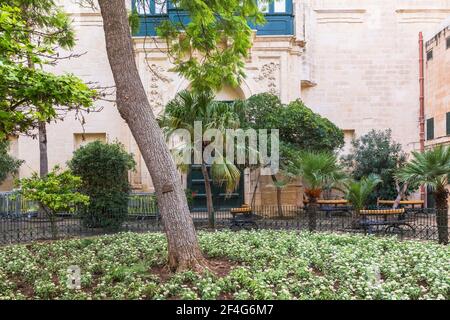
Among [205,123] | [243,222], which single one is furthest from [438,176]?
[205,123]

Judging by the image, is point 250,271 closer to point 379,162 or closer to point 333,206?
point 333,206

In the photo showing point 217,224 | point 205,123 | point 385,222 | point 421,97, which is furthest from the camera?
point 421,97

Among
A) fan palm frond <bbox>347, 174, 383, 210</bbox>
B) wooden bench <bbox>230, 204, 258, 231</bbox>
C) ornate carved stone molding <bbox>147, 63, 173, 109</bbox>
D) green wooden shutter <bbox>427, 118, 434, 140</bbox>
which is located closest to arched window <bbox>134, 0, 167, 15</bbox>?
ornate carved stone molding <bbox>147, 63, 173, 109</bbox>

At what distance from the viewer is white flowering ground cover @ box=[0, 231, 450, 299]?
17.5 feet

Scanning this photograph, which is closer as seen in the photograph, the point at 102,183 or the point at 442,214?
the point at 442,214

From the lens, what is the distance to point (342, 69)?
68.5 ft

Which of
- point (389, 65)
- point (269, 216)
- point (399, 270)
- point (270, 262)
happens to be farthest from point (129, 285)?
point (389, 65)

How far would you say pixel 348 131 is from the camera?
2106 cm

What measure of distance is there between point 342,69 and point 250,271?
16.6 metres

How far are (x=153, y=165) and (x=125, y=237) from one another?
3.94 metres

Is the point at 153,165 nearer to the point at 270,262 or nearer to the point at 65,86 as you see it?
the point at 65,86

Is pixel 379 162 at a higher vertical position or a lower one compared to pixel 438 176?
higher

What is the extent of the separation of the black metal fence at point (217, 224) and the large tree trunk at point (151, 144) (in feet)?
18.0

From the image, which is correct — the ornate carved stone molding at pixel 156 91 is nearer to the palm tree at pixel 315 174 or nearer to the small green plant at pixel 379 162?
the small green plant at pixel 379 162
